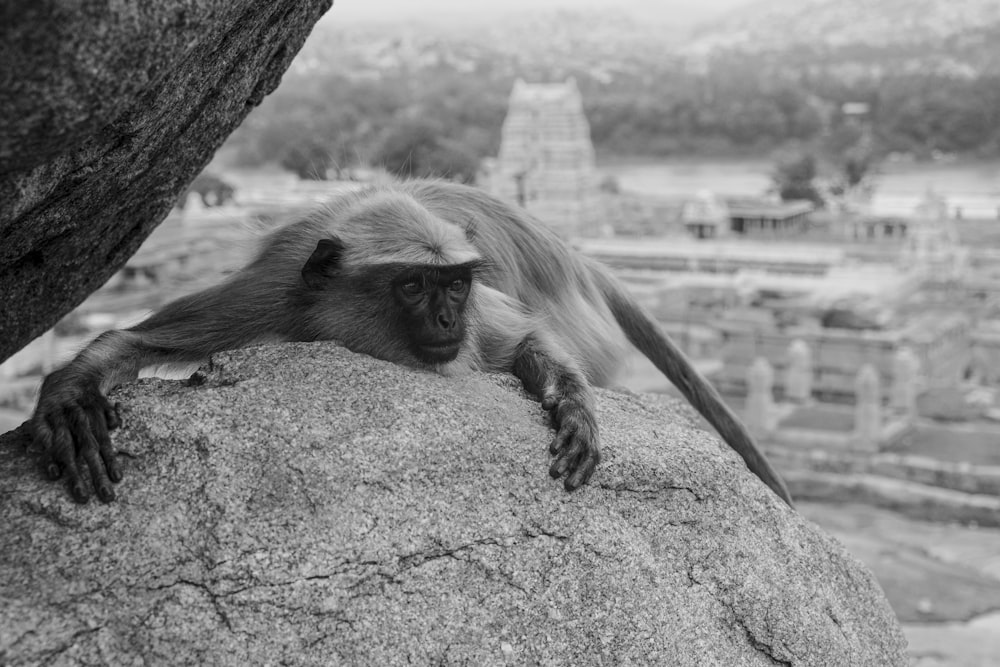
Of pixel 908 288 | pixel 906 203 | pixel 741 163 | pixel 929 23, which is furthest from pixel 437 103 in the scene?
pixel 929 23

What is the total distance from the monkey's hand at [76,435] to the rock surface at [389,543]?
38 millimetres

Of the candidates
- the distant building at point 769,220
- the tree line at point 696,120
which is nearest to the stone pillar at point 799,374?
the distant building at point 769,220

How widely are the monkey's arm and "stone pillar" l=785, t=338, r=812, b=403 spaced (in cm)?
2110

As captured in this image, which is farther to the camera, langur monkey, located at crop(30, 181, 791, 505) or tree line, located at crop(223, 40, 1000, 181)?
tree line, located at crop(223, 40, 1000, 181)

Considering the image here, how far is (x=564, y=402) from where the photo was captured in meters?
2.94

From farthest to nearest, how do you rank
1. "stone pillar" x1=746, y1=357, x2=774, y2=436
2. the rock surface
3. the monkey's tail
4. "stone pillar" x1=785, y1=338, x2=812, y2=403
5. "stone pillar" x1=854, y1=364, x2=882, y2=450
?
"stone pillar" x1=785, y1=338, x2=812, y2=403 → "stone pillar" x1=746, y1=357, x2=774, y2=436 → "stone pillar" x1=854, y1=364, x2=882, y2=450 → the monkey's tail → the rock surface

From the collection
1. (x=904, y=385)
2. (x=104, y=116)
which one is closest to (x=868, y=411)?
(x=904, y=385)

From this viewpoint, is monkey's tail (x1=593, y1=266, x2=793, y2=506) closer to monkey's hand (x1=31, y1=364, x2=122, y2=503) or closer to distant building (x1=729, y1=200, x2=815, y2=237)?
monkey's hand (x1=31, y1=364, x2=122, y2=503)

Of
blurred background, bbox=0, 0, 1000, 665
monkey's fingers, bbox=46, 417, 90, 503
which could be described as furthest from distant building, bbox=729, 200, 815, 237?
monkey's fingers, bbox=46, 417, 90, 503

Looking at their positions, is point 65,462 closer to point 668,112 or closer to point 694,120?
point 694,120

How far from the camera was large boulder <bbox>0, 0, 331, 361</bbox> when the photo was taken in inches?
68.4

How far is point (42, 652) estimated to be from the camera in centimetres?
214

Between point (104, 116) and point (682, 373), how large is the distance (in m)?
2.33

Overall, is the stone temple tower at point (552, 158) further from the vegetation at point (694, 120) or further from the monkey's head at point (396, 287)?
the monkey's head at point (396, 287)
